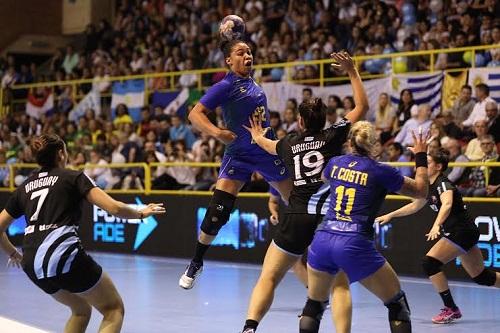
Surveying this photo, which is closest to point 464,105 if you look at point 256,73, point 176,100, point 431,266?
point 256,73

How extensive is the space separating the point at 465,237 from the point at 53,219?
5082 millimetres

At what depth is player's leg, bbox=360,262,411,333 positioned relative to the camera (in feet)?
23.4

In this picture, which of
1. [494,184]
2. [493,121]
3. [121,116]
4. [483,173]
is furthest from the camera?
[121,116]

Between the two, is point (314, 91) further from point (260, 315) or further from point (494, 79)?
point (260, 315)

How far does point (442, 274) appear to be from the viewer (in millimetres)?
10438

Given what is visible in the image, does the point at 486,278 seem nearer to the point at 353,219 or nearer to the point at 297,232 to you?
the point at 297,232

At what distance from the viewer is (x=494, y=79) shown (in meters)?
16.4

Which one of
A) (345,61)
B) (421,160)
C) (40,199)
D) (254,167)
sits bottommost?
(254,167)

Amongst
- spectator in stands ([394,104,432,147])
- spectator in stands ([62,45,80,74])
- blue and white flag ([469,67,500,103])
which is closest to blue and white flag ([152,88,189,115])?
spectator in stands ([62,45,80,74])

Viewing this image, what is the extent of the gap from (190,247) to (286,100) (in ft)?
11.7

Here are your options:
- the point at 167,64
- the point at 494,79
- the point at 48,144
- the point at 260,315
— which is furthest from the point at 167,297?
the point at 167,64

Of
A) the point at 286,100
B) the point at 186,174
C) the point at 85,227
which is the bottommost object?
the point at 85,227

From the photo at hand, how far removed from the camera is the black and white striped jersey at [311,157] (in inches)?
319

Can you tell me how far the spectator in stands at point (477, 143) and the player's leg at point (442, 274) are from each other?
14.8 ft
